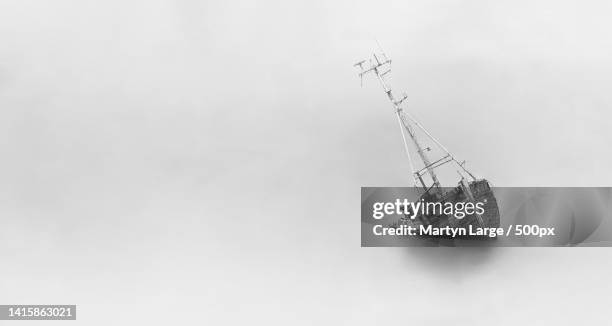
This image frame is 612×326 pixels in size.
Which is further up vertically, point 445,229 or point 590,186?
point 590,186

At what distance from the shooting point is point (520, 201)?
431 centimetres

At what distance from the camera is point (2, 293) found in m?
4.38

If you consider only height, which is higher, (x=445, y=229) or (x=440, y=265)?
(x=445, y=229)

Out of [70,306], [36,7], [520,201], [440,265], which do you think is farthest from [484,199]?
[36,7]

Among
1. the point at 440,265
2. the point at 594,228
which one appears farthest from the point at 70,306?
the point at 594,228

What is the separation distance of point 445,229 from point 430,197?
1.02 ft

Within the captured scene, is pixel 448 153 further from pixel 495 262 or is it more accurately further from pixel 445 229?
pixel 495 262

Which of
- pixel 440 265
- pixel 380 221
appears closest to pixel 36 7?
pixel 380 221

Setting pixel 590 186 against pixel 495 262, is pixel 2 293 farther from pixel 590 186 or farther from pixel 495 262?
pixel 590 186

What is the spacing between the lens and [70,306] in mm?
4391

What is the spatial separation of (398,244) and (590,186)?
172cm

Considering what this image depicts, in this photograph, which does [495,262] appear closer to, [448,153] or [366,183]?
[448,153]

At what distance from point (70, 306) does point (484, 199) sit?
12.3ft

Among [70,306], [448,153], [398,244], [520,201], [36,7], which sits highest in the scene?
[36,7]
